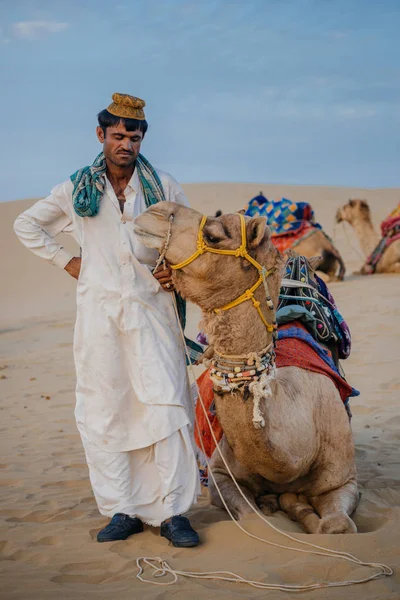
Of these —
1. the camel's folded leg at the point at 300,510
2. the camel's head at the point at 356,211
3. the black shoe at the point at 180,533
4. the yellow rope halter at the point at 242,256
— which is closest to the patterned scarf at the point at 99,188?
the yellow rope halter at the point at 242,256

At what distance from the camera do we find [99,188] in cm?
435

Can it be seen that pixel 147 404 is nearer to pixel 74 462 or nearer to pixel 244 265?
pixel 244 265

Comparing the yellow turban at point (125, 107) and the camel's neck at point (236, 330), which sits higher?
the yellow turban at point (125, 107)

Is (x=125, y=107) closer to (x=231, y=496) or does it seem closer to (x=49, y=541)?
(x=231, y=496)

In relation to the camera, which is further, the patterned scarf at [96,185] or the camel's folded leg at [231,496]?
the camel's folded leg at [231,496]

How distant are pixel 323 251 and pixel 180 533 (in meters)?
11.0

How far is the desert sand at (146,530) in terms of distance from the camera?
370 centimetres

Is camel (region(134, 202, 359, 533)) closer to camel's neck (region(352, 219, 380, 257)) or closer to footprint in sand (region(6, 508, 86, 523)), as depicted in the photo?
footprint in sand (region(6, 508, 86, 523))

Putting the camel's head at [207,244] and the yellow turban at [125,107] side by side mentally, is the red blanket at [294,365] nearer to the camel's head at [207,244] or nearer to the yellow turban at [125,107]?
the camel's head at [207,244]

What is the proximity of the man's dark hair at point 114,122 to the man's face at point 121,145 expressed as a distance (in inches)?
0.7

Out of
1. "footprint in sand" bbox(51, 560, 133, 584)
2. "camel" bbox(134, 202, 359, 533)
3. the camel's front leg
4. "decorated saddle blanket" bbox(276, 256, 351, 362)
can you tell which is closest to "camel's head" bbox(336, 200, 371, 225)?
"decorated saddle blanket" bbox(276, 256, 351, 362)

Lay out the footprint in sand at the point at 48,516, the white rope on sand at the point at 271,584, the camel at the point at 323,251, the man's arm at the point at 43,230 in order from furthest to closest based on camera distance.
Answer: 1. the camel at the point at 323,251
2. the footprint in sand at the point at 48,516
3. the man's arm at the point at 43,230
4. the white rope on sand at the point at 271,584

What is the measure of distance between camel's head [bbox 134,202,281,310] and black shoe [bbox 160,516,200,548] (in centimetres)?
116

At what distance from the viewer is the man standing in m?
4.27
